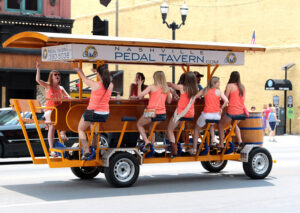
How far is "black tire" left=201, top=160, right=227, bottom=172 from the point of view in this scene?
43.5ft

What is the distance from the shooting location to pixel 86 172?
12.1 meters

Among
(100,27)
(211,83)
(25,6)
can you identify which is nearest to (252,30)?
(25,6)

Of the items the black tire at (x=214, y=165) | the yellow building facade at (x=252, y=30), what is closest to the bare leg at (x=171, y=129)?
the black tire at (x=214, y=165)

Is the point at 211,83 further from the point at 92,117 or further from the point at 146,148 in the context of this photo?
the point at 92,117

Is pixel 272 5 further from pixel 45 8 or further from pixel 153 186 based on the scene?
pixel 153 186

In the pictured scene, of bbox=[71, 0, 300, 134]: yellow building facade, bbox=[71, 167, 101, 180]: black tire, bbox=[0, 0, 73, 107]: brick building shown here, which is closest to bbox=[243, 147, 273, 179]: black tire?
bbox=[71, 167, 101, 180]: black tire

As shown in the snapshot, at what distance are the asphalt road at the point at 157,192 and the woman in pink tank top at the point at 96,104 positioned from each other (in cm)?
93

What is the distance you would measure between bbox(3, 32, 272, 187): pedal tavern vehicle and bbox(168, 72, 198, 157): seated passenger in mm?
250

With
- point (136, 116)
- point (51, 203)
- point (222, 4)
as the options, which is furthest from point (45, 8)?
point (51, 203)

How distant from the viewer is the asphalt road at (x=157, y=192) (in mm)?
8938

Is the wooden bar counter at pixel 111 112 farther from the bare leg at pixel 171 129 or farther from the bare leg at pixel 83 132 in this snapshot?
the bare leg at pixel 171 129

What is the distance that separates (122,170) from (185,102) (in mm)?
1810

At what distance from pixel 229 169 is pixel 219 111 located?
8.52ft

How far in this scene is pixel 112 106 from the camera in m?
11.2
